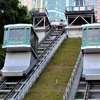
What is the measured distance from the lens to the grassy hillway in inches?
707

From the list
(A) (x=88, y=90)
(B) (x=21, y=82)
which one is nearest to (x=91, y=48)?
(A) (x=88, y=90)

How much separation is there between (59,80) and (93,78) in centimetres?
273

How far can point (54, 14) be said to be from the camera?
121312mm

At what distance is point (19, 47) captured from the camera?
22.7 m

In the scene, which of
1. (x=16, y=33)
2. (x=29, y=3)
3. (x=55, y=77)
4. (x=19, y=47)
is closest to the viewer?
(x=55, y=77)

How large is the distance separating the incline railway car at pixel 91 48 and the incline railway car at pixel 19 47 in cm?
467

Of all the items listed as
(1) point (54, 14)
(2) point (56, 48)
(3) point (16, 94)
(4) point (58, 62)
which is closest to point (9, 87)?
(3) point (16, 94)

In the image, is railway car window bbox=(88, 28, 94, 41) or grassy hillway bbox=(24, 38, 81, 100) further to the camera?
railway car window bbox=(88, 28, 94, 41)

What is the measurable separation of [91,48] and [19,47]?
6.03 m

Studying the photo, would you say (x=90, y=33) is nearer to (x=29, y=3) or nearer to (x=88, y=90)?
(x=88, y=90)

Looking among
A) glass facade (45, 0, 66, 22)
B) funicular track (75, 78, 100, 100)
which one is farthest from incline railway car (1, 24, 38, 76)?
glass facade (45, 0, 66, 22)

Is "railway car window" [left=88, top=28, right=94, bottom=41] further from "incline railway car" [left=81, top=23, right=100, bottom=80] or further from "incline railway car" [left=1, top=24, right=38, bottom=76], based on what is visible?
"incline railway car" [left=1, top=24, right=38, bottom=76]

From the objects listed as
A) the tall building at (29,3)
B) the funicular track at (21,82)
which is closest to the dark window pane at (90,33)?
the funicular track at (21,82)

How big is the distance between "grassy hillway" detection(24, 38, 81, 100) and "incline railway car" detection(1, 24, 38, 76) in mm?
1885
